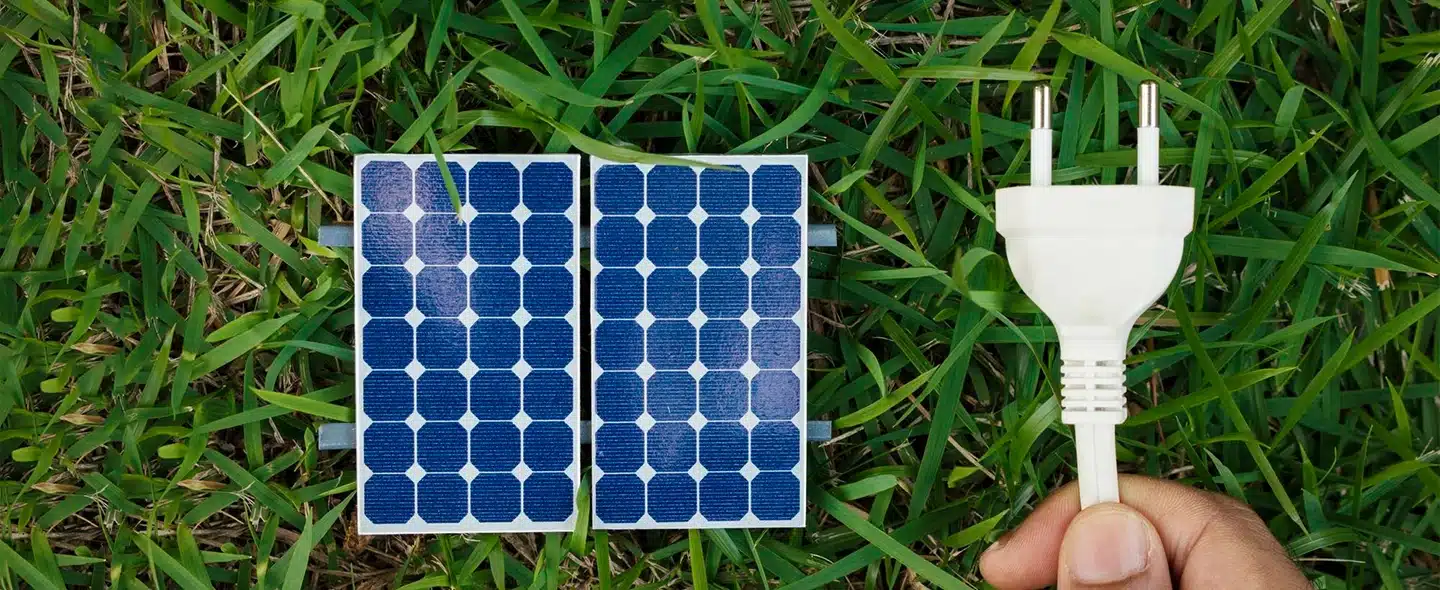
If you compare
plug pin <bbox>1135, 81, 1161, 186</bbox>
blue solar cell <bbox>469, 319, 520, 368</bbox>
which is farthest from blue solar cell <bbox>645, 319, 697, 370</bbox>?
plug pin <bbox>1135, 81, 1161, 186</bbox>

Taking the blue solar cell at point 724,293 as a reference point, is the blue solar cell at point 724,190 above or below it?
above

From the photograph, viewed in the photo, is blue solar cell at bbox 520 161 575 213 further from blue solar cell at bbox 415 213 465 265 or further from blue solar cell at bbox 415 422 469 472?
blue solar cell at bbox 415 422 469 472

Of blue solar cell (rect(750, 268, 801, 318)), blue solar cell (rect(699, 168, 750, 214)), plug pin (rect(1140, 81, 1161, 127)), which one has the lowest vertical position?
blue solar cell (rect(750, 268, 801, 318))

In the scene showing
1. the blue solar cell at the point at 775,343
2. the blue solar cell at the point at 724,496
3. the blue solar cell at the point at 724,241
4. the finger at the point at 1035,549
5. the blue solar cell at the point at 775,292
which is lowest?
the finger at the point at 1035,549

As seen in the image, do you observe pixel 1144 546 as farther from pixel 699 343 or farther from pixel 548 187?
pixel 548 187

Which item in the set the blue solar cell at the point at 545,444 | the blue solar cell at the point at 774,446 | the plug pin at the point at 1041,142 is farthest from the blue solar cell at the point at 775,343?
the plug pin at the point at 1041,142

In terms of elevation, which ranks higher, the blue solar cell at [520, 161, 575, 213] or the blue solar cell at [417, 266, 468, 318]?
the blue solar cell at [520, 161, 575, 213]

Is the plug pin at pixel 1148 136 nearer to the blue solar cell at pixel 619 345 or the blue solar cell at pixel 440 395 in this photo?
the blue solar cell at pixel 619 345
